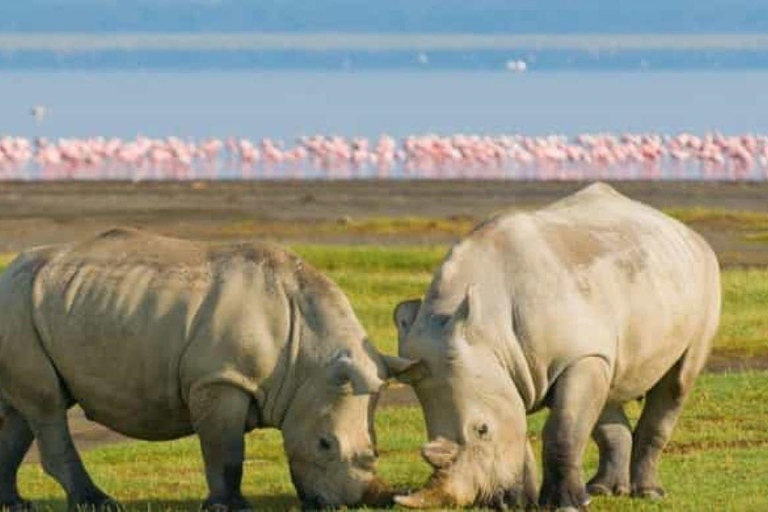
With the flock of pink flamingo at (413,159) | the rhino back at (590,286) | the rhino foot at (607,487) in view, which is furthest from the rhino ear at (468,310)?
the flock of pink flamingo at (413,159)

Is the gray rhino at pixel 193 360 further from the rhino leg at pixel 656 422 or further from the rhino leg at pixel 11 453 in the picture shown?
the rhino leg at pixel 656 422

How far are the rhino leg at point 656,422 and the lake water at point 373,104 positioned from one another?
85.5 metres

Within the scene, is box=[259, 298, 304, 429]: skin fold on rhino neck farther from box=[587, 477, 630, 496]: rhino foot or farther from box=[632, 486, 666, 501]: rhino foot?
box=[632, 486, 666, 501]: rhino foot

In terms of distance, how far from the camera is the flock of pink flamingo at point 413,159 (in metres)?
75.0

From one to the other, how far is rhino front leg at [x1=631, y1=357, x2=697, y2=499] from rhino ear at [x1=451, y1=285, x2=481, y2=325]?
2.22 m

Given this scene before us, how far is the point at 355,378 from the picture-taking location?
15.3 meters

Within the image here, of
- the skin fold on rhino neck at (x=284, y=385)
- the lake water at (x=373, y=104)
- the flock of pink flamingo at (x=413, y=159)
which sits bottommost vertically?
the lake water at (x=373, y=104)

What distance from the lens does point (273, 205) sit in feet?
178

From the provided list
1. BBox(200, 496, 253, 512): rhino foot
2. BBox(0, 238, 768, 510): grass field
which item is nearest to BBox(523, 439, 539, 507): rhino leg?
BBox(0, 238, 768, 510): grass field

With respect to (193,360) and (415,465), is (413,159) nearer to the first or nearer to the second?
(415,465)

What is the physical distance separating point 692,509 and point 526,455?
1127 mm

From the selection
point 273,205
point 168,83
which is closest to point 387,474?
point 273,205

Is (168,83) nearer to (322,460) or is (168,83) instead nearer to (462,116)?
(462,116)

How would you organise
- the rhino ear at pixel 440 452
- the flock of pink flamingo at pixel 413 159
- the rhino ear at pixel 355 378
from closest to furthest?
the rhino ear at pixel 440 452
the rhino ear at pixel 355 378
the flock of pink flamingo at pixel 413 159
